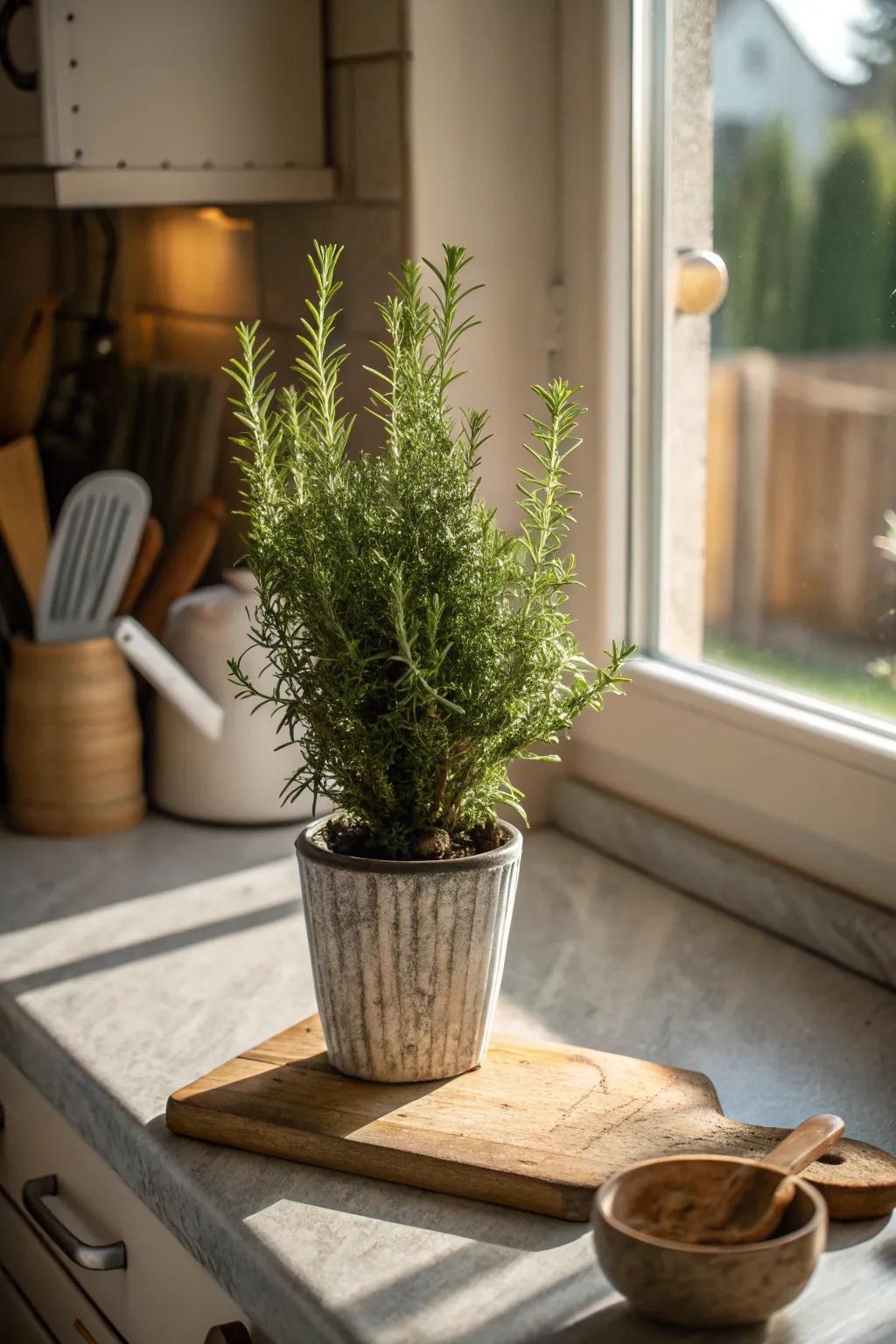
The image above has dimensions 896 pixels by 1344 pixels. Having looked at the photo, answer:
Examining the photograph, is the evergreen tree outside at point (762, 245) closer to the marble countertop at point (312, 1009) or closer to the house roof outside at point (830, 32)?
the house roof outside at point (830, 32)

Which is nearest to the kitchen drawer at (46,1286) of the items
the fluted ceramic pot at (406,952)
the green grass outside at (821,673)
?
the fluted ceramic pot at (406,952)

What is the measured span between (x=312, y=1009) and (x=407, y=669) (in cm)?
32

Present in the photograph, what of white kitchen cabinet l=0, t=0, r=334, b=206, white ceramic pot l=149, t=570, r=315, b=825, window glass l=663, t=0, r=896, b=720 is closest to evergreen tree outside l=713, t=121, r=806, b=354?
window glass l=663, t=0, r=896, b=720

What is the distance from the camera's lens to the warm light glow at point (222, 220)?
139cm

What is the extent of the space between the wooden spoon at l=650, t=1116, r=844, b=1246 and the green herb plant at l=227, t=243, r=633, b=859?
0.73 feet

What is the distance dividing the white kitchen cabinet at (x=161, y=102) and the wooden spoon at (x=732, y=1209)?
0.91 metres

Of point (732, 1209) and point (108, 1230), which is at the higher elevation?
point (732, 1209)

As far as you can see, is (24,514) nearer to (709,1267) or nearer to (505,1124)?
(505,1124)

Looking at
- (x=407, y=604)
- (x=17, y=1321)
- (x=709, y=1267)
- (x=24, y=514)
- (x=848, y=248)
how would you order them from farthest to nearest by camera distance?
(x=24, y=514) < (x=17, y=1321) < (x=848, y=248) < (x=407, y=604) < (x=709, y=1267)

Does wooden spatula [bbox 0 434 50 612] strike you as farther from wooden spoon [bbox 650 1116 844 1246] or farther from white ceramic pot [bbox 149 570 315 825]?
wooden spoon [bbox 650 1116 844 1246]

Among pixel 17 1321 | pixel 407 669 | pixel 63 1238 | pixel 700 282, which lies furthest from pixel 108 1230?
pixel 700 282

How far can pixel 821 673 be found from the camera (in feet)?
3.49

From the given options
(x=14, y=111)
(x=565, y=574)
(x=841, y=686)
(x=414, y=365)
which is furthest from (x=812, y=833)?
(x=14, y=111)

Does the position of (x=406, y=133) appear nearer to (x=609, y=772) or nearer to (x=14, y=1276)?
(x=609, y=772)
